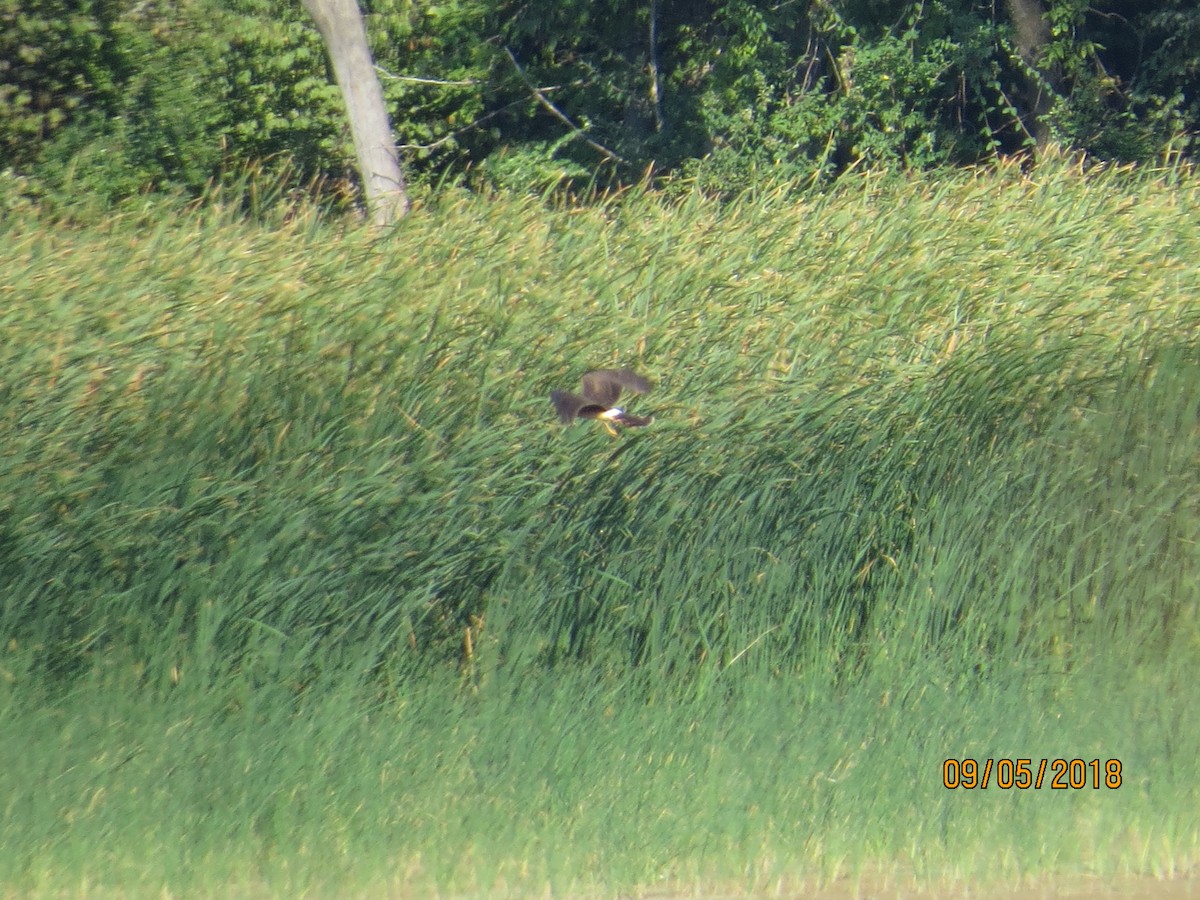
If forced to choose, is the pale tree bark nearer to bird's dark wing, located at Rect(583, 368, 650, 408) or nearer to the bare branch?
the bare branch

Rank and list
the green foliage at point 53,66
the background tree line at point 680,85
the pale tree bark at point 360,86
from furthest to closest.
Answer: the background tree line at point 680,85
the green foliage at point 53,66
the pale tree bark at point 360,86

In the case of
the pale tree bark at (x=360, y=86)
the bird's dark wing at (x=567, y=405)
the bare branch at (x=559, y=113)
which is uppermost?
the pale tree bark at (x=360, y=86)

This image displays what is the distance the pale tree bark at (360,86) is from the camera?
12.3m

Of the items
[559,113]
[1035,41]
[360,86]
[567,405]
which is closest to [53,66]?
[360,86]

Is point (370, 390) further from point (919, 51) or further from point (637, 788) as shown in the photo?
point (919, 51)

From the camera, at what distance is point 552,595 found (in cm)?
556

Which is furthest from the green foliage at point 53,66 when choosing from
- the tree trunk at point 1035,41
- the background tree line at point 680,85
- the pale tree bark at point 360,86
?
the tree trunk at point 1035,41

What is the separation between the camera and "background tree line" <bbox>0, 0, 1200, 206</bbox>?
53.9 feet

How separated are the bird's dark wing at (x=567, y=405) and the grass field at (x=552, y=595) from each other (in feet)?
0.53
